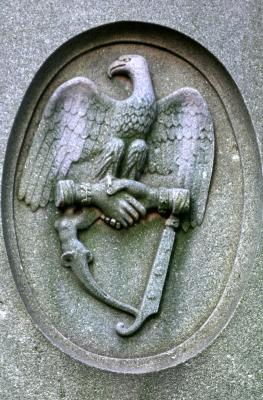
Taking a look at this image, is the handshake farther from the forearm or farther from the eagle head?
the eagle head

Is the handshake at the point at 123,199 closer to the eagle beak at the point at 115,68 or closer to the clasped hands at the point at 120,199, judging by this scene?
the clasped hands at the point at 120,199

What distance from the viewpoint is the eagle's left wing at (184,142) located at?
4438mm

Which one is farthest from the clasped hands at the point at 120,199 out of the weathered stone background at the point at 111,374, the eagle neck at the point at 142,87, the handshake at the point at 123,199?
the weathered stone background at the point at 111,374

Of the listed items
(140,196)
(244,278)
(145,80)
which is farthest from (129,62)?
(244,278)

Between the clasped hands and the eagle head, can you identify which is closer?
the clasped hands

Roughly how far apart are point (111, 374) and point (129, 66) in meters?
1.65

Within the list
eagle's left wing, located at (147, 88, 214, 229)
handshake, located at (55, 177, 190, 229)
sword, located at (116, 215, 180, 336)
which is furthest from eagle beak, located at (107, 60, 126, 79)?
sword, located at (116, 215, 180, 336)

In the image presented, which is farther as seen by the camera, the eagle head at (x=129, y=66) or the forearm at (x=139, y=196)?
the eagle head at (x=129, y=66)

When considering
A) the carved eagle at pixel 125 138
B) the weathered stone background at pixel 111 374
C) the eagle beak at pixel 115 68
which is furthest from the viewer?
the eagle beak at pixel 115 68

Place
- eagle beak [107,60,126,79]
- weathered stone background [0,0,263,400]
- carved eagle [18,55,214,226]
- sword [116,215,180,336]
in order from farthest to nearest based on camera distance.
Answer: eagle beak [107,60,126,79] → carved eagle [18,55,214,226] → sword [116,215,180,336] → weathered stone background [0,0,263,400]

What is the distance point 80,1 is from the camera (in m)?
4.46

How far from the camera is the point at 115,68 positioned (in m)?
4.48

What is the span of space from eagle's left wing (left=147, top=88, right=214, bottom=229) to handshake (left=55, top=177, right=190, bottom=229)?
0.14 meters

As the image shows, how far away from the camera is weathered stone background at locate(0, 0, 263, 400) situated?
4.07 metres
